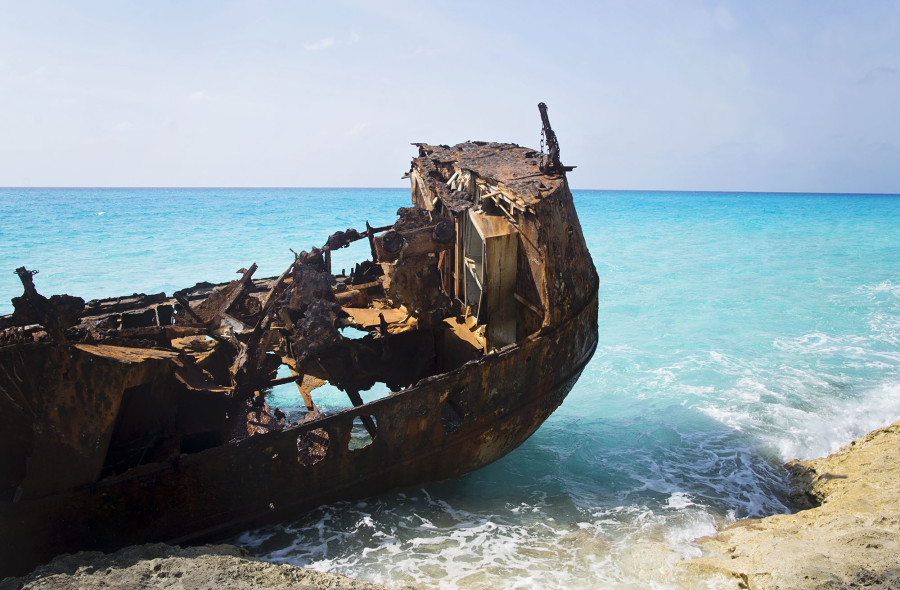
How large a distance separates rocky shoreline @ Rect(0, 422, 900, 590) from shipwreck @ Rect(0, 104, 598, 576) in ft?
1.31

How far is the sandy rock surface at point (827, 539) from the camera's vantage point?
3777 millimetres

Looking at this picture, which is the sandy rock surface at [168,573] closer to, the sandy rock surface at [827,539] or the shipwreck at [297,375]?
the shipwreck at [297,375]

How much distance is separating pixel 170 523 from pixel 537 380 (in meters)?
3.51

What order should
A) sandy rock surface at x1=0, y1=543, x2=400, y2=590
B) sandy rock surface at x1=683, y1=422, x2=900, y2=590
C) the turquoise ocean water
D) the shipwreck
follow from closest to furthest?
sandy rock surface at x1=0, y1=543, x2=400, y2=590, the shipwreck, sandy rock surface at x1=683, y1=422, x2=900, y2=590, the turquoise ocean water

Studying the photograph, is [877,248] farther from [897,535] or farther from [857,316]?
[897,535]

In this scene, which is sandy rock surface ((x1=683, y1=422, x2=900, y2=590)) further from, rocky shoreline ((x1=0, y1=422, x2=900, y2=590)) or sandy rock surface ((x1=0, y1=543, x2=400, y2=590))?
sandy rock surface ((x1=0, y1=543, x2=400, y2=590))

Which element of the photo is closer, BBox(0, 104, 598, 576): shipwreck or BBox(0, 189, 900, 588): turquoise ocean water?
BBox(0, 104, 598, 576): shipwreck

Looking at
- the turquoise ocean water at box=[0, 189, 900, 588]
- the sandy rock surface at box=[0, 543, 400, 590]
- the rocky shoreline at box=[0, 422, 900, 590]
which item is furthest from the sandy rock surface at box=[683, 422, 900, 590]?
the sandy rock surface at box=[0, 543, 400, 590]

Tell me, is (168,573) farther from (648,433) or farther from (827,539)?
(648,433)

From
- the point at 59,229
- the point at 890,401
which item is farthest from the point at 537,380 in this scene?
the point at 59,229

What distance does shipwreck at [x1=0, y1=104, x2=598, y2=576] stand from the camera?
366 cm

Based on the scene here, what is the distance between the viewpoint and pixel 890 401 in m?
8.31

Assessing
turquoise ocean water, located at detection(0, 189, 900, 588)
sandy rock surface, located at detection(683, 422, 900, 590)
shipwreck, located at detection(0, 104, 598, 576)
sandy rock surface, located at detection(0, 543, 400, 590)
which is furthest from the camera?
turquoise ocean water, located at detection(0, 189, 900, 588)

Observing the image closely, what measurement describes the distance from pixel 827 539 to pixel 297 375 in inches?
191
